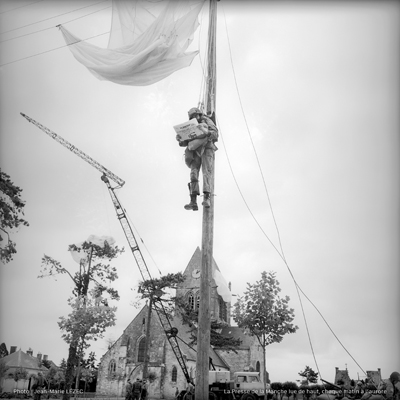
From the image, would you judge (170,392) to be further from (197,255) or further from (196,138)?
(196,138)

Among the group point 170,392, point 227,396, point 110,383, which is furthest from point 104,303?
point 110,383

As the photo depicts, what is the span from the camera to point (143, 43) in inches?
334

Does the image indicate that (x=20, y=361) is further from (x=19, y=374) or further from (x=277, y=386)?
(x=277, y=386)

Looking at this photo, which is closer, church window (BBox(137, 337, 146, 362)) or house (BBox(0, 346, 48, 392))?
church window (BBox(137, 337, 146, 362))

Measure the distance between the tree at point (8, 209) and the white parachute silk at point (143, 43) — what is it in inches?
235

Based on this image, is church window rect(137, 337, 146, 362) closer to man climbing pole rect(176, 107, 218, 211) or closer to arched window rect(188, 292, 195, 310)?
arched window rect(188, 292, 195, 310)

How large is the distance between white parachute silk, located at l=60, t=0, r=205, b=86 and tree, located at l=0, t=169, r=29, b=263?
19.6 ft

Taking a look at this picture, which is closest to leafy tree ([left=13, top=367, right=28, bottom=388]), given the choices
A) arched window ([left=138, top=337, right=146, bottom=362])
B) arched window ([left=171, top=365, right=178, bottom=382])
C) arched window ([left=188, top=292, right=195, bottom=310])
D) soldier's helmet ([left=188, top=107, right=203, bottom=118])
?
arched window ([left=138, top=337, right=146, bottom=362])

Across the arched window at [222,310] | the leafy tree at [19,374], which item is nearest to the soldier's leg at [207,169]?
the arched window at [222,310]

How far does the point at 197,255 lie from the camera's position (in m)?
64.7

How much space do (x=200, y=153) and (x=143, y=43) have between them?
9.51 feet

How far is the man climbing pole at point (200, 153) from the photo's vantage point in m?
7.45

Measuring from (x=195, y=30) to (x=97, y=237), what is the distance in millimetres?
22188

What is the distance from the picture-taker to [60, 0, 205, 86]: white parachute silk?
27.5 ft
